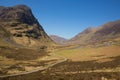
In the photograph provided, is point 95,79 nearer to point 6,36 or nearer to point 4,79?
point 4,79

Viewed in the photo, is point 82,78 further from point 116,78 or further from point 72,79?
point 116,78

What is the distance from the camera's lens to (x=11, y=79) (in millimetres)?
41594

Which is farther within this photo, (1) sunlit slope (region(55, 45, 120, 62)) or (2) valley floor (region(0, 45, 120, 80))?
(1) sunlit slope (region(55, 45, 120, 62))

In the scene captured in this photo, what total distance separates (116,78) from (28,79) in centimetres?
1672

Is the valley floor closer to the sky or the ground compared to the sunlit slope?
closer to the ground

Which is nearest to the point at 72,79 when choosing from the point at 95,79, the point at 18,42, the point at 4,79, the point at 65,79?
the point at 65,79

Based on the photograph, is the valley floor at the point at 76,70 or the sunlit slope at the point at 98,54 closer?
the valley floor at the point at 76,70

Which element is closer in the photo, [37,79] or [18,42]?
[37,79]

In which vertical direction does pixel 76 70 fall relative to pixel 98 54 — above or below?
below

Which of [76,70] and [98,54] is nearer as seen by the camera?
[76,70]

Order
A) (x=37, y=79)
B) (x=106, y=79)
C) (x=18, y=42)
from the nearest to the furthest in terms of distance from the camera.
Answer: (x=106, y=79)
(x=37, y=79)
(x=18, y=42)

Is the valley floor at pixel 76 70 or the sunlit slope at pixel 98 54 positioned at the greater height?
the sunlit slope at pixel 98 54

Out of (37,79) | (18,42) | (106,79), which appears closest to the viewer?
(106,79)

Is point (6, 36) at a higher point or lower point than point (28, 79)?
higher
